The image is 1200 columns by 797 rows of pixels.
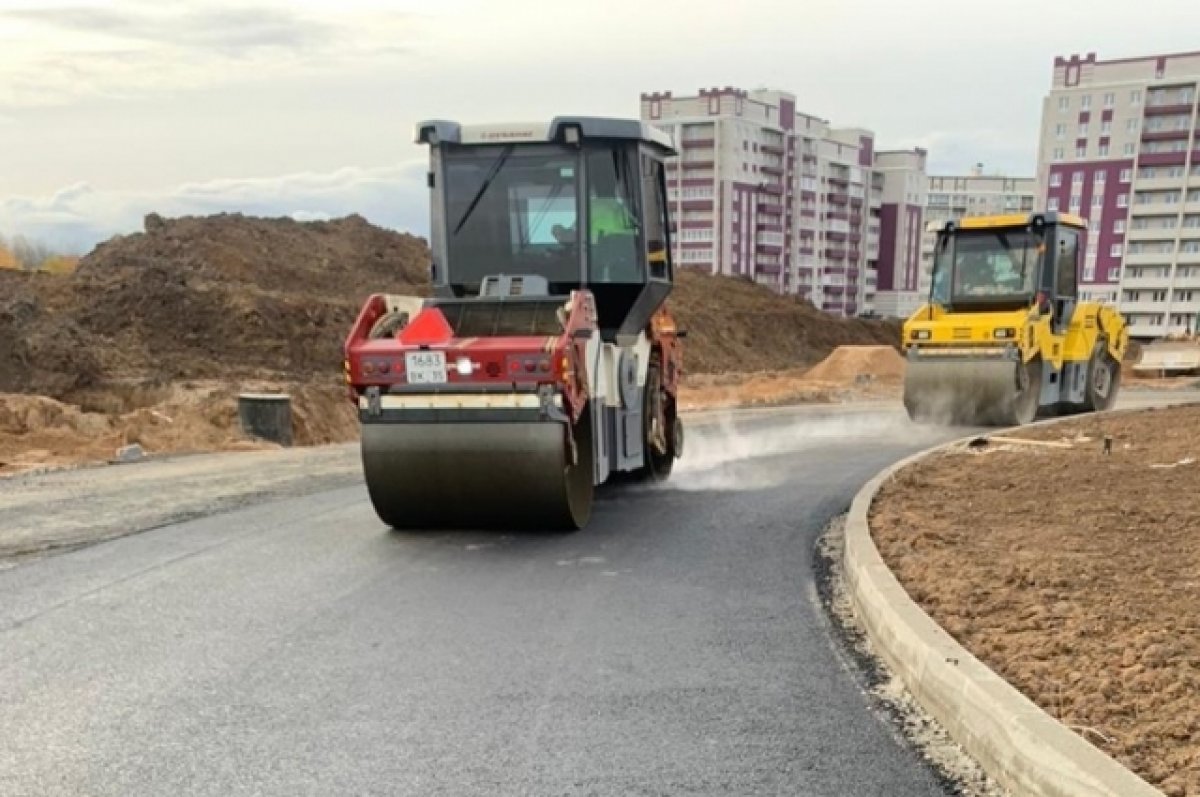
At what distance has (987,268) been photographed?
554 inches

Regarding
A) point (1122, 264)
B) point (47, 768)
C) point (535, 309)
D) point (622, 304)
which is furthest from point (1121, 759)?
point (1122, 264)

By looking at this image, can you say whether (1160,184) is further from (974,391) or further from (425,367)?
(425,367)

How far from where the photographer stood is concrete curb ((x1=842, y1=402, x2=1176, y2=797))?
2.88 metres

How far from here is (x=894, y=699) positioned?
3.89 meters

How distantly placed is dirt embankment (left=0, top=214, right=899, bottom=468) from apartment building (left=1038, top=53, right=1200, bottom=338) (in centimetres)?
4776

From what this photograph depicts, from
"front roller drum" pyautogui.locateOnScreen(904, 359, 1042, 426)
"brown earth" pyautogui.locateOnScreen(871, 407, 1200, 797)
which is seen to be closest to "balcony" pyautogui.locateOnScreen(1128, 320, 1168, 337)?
"front roller drum" pyautogui.locateOnScreen(904, 359, 1042, 426)

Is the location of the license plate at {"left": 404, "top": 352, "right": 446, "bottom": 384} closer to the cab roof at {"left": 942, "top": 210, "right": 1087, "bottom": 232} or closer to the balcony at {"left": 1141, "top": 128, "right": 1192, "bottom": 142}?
the cab roof at {"left": 942, "top": 210, "right": 1087, "bottom": 232}

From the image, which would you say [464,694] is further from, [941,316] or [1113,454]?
[941,316]

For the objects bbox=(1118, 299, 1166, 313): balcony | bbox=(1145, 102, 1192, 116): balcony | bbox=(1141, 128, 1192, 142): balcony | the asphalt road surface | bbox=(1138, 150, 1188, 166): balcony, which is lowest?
bbox=(1118, 299, 1166, 313): balcony

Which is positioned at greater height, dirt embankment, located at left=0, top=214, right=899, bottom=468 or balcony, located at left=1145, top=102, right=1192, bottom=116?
balcony, located at left=1145, top=102, right=1192, bottom=116

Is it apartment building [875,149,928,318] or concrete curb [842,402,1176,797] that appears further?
apartment building [875,149,928,318]

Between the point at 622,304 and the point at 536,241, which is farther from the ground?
the point at 536,241

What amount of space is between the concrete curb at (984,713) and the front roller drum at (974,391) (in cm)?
912

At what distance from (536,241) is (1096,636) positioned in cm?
498
